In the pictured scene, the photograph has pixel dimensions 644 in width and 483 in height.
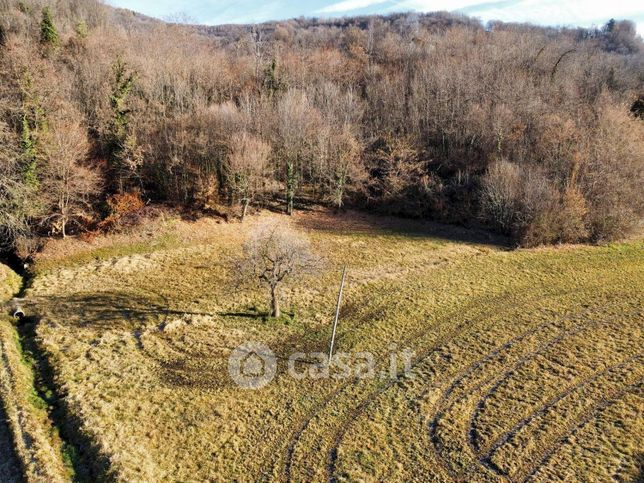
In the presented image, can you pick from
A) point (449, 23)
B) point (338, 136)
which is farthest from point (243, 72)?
point (449, 23)

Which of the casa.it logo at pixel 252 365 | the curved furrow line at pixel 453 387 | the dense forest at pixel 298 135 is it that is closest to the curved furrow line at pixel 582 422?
the curved furrow line at pixel 453 387

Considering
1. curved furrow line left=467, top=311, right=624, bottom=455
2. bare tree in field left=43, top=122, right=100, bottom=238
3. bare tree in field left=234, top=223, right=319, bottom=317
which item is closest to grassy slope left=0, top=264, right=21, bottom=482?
bare tree in field left=234, top=223, right=319, bottom=317

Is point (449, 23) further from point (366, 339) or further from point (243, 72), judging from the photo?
point (366, 339)

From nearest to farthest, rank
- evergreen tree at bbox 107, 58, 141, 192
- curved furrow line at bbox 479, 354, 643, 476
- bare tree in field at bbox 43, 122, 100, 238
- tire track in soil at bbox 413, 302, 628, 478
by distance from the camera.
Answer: curved furrow line at bbox 479, 354, 643, 476 → tire track in soil at bbox 413, 302, 628, 478 → bare tree in field at bbox 43, 122, 100, 238 → evergreen tree at bbox 107, 58, 141, 192

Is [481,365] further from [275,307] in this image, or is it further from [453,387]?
[275,307]

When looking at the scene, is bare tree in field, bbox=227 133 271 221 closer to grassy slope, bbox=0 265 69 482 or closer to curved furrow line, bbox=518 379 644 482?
grassy slope, bbox=0 265 69 482

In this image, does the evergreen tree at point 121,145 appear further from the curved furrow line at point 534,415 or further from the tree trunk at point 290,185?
the curved furrow line at point 534,415

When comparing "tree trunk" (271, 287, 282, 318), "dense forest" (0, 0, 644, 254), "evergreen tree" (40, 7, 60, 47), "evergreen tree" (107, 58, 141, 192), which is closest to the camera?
"tree trunk" (271, 287, 282, 318)

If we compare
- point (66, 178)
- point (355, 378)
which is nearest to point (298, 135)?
point (66, 178)
